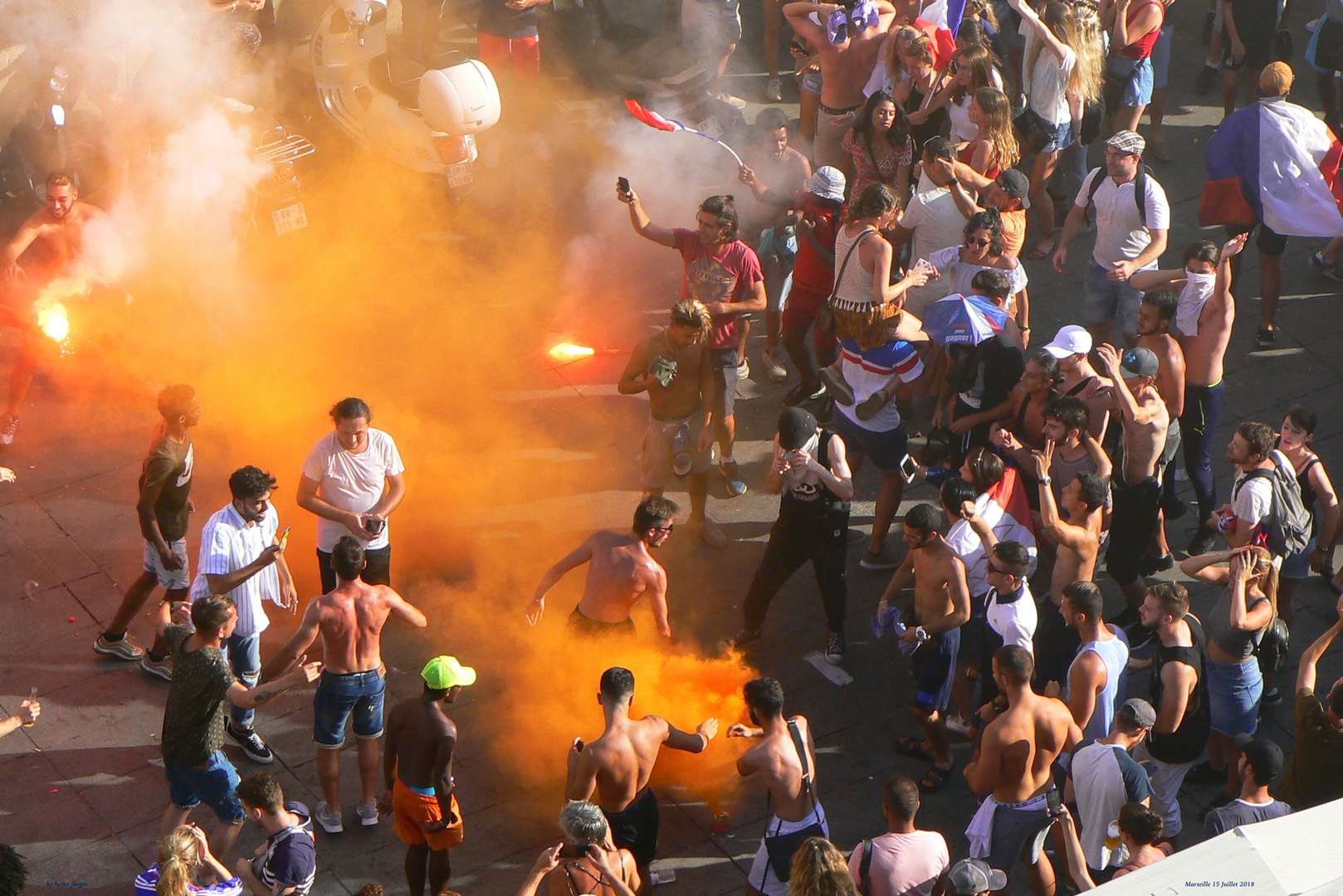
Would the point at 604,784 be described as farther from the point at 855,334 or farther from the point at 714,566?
the point at 855,334

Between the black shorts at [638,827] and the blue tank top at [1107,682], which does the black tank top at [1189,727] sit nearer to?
the blue tank top at [1107,682]

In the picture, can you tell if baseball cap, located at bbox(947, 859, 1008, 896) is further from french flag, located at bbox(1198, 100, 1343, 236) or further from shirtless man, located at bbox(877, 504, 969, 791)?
french flag, located at bbox(1198, 100, 1343, 236)

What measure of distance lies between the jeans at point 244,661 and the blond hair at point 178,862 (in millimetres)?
1458

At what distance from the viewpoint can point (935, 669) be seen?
7.30 meters

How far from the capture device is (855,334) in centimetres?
870

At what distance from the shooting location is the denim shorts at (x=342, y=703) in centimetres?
688

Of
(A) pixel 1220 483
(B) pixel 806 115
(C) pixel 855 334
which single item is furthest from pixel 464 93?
(A) pixel 1220 483

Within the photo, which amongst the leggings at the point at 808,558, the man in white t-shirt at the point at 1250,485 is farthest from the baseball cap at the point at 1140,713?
the leggings at the point at 808,558

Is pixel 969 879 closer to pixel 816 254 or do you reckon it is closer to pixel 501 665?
pixel 501 665

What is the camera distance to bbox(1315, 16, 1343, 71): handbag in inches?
457

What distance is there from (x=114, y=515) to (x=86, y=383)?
1.46 metres

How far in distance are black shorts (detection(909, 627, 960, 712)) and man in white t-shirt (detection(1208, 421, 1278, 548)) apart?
160 centimetres

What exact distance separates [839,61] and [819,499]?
4510 mm

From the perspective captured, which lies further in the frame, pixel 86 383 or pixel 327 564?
pixel 86 383
